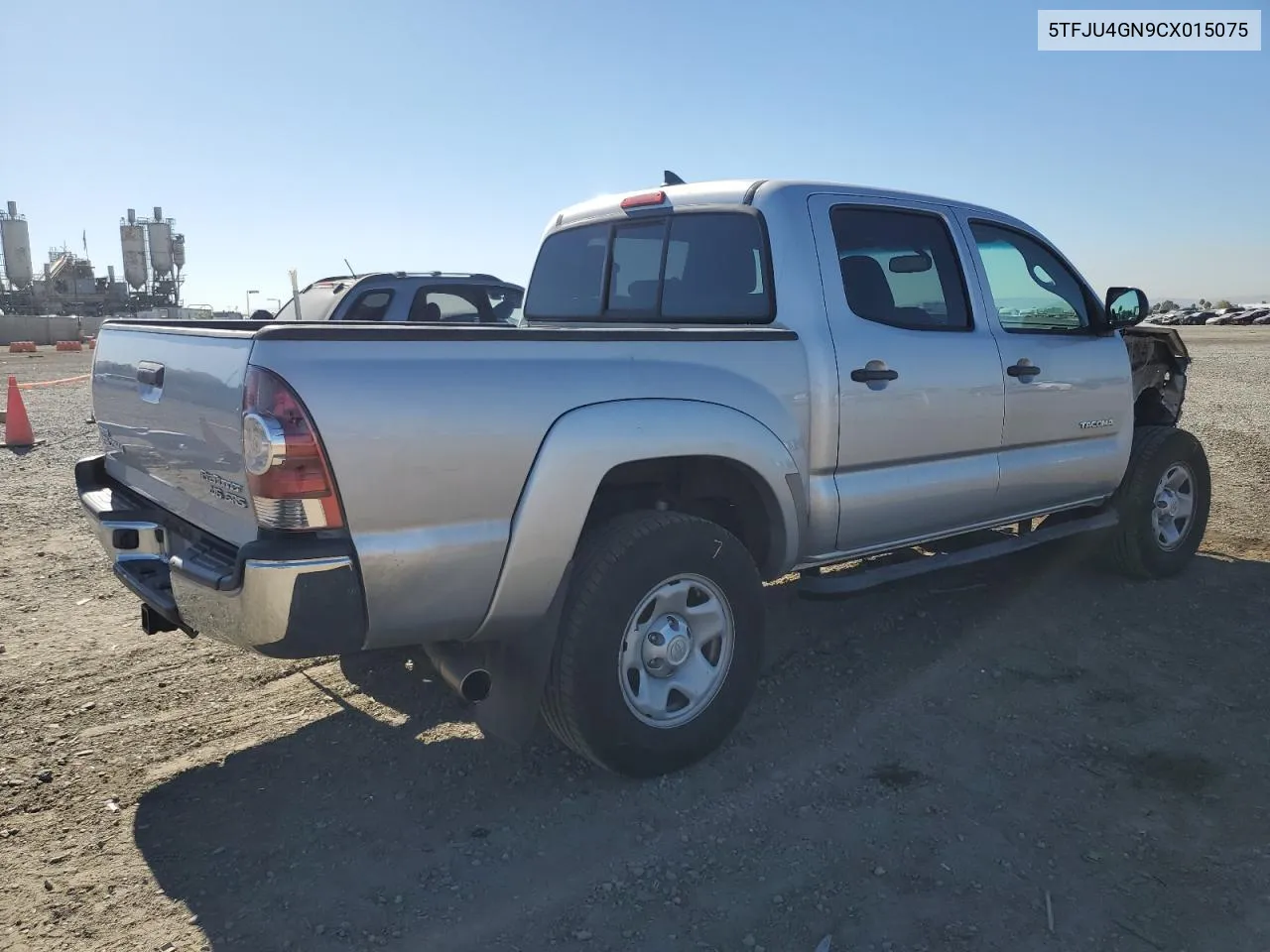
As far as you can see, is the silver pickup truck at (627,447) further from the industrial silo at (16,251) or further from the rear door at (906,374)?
the industrial silo at (16,251)

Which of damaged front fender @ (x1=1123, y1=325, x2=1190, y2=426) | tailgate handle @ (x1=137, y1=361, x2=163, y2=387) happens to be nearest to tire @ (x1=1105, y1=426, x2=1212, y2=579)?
damaged front fender @ (x1=1123, y1=325, x2=1190, y2=426)

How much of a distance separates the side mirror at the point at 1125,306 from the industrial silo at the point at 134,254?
75.4 m

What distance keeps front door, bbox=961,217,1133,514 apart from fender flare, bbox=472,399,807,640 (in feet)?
6.28

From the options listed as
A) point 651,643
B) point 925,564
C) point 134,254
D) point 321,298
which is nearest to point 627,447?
point 651,643

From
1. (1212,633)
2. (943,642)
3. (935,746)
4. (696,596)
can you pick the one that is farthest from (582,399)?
(1212,633)

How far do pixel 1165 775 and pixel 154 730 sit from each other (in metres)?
3.70

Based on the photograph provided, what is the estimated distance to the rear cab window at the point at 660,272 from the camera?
3902 mm

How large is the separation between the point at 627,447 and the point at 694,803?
1201 mm

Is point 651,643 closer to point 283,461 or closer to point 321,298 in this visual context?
point 283,461

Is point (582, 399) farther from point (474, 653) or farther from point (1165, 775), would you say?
point (1165, 775)

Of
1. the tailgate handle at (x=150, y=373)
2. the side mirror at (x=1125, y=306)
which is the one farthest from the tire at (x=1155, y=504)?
the tailgate handle at (x=150, y=373)

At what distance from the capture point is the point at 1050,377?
4.65 m

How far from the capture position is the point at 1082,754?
11.5ft

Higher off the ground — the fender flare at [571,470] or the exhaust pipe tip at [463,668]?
the fender flare at [571,470]
